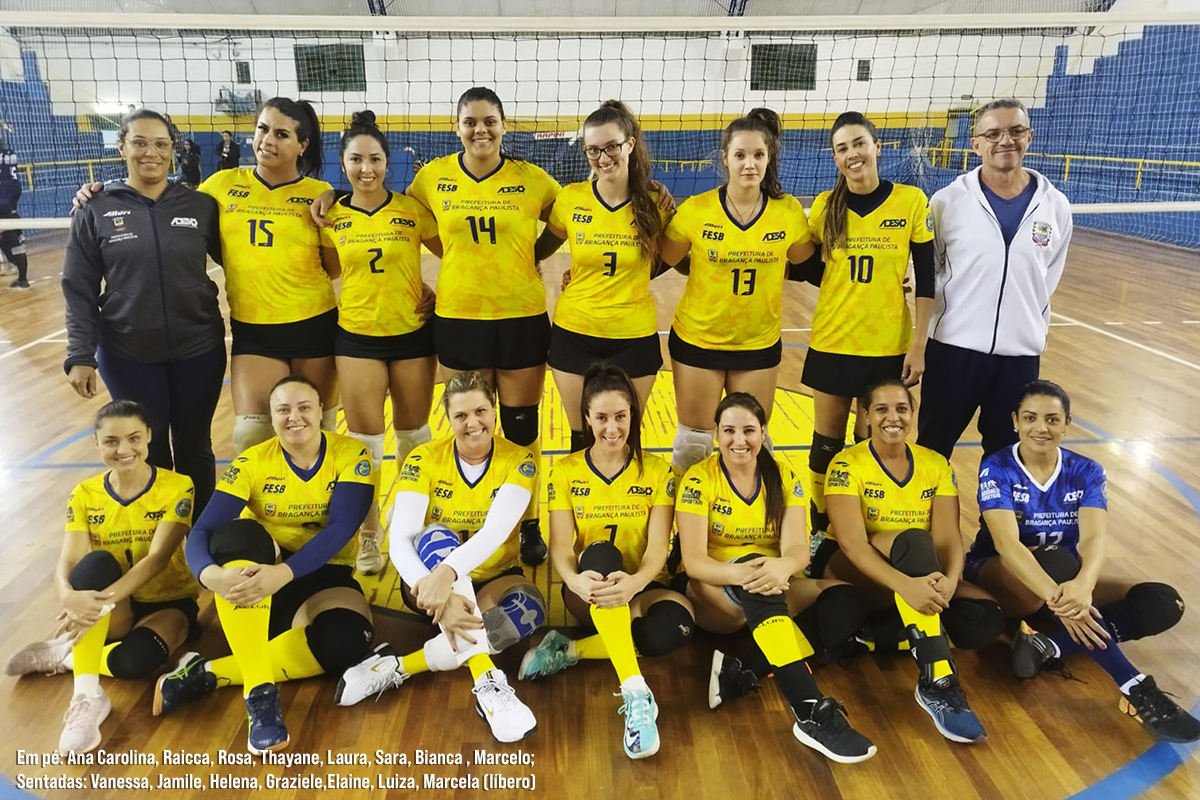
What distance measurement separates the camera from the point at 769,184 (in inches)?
125

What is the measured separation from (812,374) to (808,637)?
40.5 inches

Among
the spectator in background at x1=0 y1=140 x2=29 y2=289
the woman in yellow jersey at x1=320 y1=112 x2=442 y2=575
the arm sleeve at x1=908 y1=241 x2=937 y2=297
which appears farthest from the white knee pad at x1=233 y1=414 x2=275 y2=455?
the spectator in background at x1=0 y1=140 x2=29 y2=289

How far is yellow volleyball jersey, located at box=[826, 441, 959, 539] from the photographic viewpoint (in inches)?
116

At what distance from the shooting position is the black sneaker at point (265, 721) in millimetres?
2455

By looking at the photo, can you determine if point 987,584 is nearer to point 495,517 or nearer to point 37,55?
point 495,517

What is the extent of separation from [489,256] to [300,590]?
4.64ft

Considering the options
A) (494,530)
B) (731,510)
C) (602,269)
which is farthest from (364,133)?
(731,510)

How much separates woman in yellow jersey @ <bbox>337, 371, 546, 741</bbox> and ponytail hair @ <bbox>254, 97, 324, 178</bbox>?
1237 millimetres

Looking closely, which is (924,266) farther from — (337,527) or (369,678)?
(369,678)

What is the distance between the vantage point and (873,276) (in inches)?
123

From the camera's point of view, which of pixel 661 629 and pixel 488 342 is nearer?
pixel 661 629

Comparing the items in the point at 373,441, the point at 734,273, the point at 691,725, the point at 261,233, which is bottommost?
the point at 691,725

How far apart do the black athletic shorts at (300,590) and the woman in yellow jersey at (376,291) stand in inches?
16.3

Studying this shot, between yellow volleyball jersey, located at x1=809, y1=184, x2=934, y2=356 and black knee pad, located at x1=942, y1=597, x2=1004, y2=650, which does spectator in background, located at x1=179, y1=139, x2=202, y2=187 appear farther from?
black knee pad, located at x1=942, y1=597, x2=1004, y2=650
